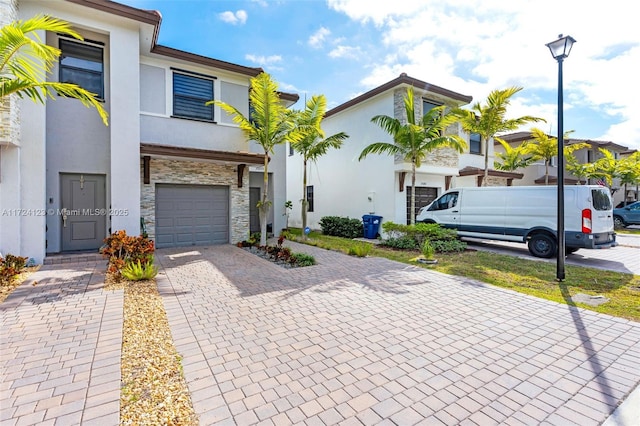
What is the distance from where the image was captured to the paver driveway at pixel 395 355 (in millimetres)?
2734

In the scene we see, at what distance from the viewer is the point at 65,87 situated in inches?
219

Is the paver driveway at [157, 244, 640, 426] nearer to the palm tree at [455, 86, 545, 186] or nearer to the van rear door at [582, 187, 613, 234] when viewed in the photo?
the van rear door at [582, 187, 613, 234]

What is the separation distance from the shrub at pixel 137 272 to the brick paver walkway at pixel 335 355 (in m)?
0.58

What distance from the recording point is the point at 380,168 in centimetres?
1464

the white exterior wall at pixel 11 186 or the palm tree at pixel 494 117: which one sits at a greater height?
the palm tree at pixel 494 117

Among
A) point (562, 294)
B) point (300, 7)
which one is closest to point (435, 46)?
point (300, 7)

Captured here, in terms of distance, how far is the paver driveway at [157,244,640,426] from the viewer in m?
2.73

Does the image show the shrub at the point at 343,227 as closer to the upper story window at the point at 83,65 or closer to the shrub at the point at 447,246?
the shrub at the point at 447,246

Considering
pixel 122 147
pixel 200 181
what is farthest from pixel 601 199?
pixel 122 147

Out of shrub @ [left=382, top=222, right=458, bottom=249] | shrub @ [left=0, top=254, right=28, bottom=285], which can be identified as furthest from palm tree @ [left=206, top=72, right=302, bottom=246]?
shrub @ [left=0, top=254, right=28, bottom=285]

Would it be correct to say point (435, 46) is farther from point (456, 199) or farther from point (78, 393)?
point (78, 393)

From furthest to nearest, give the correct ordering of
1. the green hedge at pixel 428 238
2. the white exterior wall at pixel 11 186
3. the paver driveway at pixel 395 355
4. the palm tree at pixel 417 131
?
the palm tree at pixel 417 131, the green hedge at pixel 428 238, the white exterior wall at pixel 11 186, the paver driveway at pixel 395 355

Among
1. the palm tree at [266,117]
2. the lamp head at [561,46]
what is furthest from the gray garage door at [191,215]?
the lamp head at [561,46]

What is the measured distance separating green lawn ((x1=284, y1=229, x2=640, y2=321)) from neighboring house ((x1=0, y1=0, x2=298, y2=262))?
679 centimetres
